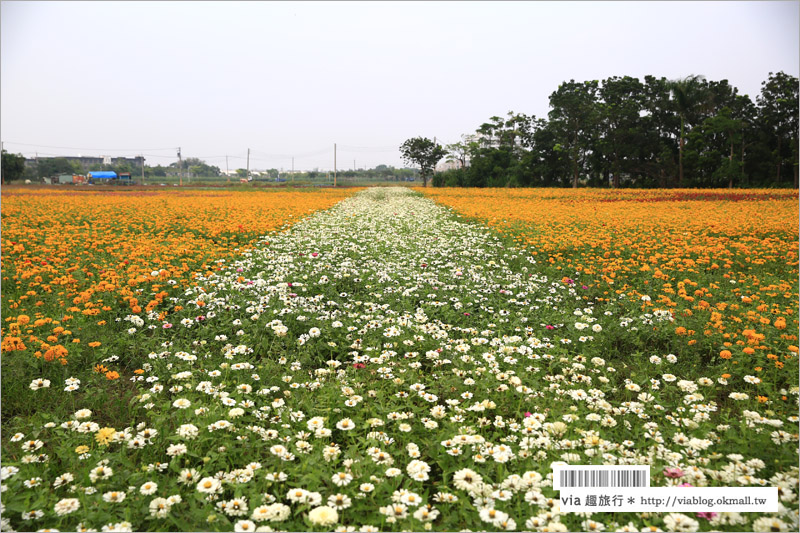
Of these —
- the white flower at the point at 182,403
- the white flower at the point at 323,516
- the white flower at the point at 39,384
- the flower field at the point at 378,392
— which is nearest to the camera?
the white flower at the point at 323,516

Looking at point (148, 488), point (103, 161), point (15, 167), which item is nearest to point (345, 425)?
point (148, 488)

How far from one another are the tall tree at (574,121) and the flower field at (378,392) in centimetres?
3155

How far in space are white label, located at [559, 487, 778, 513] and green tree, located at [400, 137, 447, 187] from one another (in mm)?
60949

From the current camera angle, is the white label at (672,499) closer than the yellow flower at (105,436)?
→ Yes

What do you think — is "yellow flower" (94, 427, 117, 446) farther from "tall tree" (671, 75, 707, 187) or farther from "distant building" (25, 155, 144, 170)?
"distant building" (25, 155, 144, 170)

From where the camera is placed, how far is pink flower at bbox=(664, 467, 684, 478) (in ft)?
5.82

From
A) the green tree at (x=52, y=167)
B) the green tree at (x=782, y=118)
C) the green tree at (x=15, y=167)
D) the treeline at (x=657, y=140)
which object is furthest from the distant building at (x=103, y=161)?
the green tree at (x=782, y=118)

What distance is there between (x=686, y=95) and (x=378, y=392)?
35.9m

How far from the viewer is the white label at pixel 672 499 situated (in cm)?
156

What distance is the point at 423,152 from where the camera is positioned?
61688 mm

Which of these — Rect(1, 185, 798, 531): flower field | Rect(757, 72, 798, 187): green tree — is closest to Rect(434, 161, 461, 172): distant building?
Rect(757, 72, 798, 187): green tree

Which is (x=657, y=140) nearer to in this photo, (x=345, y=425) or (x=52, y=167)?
(x=345, y=425)

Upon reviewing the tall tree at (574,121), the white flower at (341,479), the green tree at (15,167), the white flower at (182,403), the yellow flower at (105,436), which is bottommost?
the white flower at (341,479)

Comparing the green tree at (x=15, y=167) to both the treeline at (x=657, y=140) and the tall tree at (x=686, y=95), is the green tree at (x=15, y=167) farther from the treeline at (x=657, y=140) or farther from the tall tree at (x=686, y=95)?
the tall tree at (x=686, y=95)
